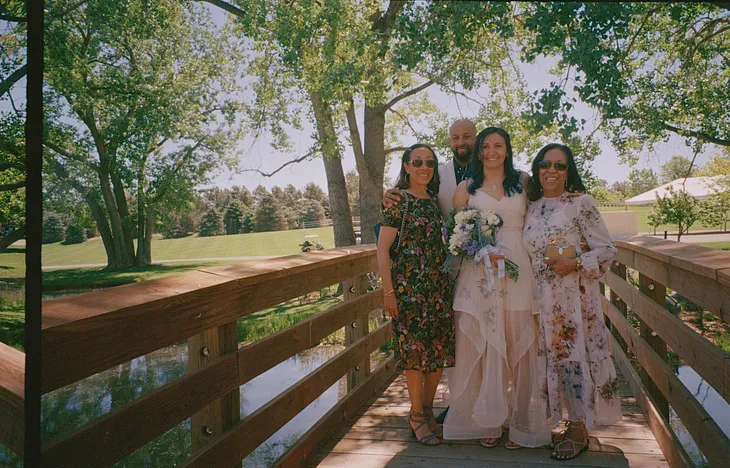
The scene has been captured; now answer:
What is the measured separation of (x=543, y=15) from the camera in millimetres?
1258

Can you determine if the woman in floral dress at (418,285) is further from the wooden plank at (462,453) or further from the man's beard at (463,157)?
the man's beard at (463,157)

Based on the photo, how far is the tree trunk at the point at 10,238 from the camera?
1.15 meters

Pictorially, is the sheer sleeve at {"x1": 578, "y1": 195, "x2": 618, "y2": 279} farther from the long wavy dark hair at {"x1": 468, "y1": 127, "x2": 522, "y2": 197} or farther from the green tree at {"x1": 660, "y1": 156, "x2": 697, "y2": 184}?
the green tree at {"x1": 660, "y1": 156, "x2": 697, "y2": 184}

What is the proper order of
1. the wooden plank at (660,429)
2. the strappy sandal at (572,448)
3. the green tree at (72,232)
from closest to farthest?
the green tree at (72,232) < the wooden plank at (660,429) < the strappy sandal at (572,448)

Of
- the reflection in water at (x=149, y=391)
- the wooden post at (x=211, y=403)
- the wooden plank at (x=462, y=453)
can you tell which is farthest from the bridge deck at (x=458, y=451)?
the reflection in water at (x=149, y=391)

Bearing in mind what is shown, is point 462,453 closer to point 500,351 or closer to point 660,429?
point 500,351

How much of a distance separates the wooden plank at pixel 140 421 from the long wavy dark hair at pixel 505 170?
5.40ft

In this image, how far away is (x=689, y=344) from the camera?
221 centimetres

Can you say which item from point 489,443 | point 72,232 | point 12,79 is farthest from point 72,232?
point 489,443

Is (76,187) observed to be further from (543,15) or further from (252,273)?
(543,15)

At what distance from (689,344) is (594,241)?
66cm

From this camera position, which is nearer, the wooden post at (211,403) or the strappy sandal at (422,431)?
the wooden post at (211,403)

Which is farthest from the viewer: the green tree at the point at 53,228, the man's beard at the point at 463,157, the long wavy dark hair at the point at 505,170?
the man's beard at the point at 463,157

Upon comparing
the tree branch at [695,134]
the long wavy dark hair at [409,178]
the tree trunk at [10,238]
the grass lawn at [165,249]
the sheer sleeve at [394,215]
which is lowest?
the grass lawn at [165,249]
